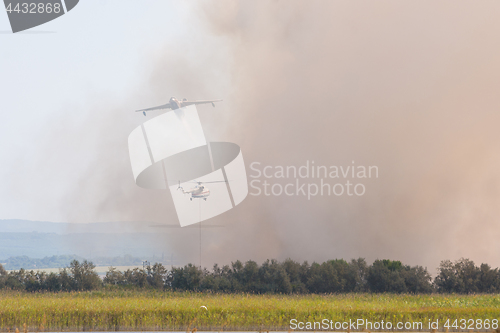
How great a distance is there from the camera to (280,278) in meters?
25.4

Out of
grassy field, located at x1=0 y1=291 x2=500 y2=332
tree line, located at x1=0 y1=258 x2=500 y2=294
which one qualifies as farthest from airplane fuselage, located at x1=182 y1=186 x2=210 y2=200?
grassy field, located at x1=0 y1=291 x2=500 y2=332

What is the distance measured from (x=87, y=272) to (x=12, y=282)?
4.28 m

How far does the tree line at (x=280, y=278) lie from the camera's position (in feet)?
83.8

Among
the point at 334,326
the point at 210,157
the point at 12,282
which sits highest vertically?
the point at 210,157

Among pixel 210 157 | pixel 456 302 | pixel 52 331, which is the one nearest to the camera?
pixel 52 331

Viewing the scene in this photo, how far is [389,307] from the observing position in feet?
61.4

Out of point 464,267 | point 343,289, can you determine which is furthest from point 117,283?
point 464,267

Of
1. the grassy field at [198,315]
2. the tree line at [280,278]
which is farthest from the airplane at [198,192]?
the grassy field at [198,315]

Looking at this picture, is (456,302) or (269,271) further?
(269,271)

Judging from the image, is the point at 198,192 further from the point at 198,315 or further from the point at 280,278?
the point at 198,315

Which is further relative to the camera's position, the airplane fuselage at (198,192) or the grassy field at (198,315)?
the airplane fuselage at (198,192)

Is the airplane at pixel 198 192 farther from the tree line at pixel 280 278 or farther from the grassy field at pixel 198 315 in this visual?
the grassy field at pixel 198 315

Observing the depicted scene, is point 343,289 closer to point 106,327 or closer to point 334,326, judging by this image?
point 334,326

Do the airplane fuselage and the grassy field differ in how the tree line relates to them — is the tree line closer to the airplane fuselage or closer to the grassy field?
the grassy field
